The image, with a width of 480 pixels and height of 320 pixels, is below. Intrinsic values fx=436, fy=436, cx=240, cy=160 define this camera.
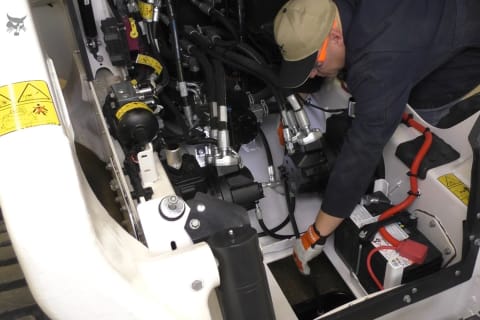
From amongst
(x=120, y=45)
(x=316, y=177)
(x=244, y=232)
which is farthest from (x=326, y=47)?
(x=244, y=232)

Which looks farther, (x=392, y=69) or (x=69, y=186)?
(x=392, y=69)

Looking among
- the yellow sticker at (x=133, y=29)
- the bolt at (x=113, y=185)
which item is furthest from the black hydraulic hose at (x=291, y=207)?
the yellow sticker at (x=133, y=29)

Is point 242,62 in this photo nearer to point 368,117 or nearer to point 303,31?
point 303,31

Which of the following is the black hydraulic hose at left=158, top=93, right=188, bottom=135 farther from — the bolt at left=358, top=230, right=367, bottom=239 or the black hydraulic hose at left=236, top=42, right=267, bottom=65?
the bolt at left=358, top=230, right=367, bottom=239

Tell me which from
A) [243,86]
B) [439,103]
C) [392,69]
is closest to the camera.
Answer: [392,69]

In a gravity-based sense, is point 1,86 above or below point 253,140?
above

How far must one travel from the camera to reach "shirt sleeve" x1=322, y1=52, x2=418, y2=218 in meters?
1.20

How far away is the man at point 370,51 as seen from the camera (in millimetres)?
1200

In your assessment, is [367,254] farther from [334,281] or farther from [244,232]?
[244,232]

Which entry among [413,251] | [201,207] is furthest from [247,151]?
[201,207]

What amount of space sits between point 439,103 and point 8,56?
130 centimetres

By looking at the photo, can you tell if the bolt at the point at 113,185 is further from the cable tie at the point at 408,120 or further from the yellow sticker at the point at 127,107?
the cable tie at the point at 408,120

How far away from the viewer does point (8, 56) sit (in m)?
0.61

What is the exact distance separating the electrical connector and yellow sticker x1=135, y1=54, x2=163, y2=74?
0.91 meters
